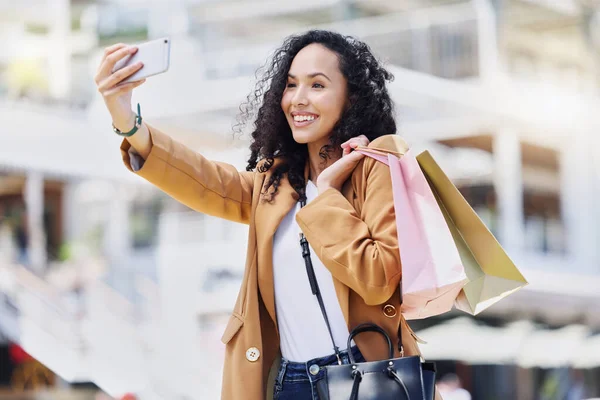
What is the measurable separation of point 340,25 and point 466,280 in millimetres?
13335

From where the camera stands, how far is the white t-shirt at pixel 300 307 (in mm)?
2275

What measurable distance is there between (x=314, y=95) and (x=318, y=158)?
0.17m

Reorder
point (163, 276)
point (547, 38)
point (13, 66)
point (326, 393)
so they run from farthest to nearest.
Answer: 1. point (13, 66)
2. point (547, 38)
3. point (163, 276)
4. point (326, 393)

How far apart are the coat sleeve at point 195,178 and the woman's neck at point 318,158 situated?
17 centimetres

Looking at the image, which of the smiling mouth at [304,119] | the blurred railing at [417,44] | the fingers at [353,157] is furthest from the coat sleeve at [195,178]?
the blurred railing at [417,44]

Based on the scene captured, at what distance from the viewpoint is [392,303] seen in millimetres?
2252

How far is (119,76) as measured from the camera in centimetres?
218

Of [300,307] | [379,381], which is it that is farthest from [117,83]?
[379,381]

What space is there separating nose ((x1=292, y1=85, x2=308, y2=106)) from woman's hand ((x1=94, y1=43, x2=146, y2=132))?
0.42 metres

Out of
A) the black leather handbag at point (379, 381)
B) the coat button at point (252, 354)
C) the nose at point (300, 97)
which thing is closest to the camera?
the black leather handbag at point (379, 381)

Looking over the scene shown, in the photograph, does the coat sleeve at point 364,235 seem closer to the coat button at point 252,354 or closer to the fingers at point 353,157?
the fingers at point 353,157

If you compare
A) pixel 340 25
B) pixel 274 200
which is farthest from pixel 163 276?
pixel 274 200

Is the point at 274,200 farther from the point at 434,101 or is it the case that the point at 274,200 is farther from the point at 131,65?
the point at 434,101

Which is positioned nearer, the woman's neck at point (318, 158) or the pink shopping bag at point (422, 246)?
the pink shopping bag at point (422, 246)
